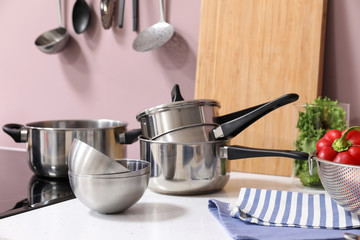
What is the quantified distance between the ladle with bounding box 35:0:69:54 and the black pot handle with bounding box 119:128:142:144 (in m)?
0.60

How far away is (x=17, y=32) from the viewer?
1.82m

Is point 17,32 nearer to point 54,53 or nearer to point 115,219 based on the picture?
point 54,53

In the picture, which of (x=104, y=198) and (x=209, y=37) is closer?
(x=104, y=198)

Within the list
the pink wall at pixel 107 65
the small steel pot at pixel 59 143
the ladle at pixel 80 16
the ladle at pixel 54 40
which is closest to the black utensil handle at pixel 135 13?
the pink wall at pixel 107 65

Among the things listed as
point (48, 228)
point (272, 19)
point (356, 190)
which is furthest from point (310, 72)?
point (48, 228)

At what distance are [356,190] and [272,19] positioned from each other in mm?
583

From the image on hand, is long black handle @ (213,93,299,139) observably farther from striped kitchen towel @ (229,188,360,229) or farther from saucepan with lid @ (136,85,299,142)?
striped kitchen towel @ (229,188,360,229)

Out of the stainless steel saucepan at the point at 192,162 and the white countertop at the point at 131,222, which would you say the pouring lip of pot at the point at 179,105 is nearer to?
the stainless steel saucepan at the point at 192,162

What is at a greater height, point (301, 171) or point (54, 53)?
point (54, 53)

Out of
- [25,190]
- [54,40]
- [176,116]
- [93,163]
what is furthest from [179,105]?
[54,40]

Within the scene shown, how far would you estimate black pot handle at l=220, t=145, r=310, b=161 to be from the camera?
0.96 m

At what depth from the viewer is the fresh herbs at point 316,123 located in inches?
42.9

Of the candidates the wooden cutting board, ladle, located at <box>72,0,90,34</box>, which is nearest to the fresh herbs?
the wooden cutting board

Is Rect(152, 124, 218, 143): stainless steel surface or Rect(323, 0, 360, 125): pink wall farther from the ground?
Rect(323, 0, 360, 125): pink wall
